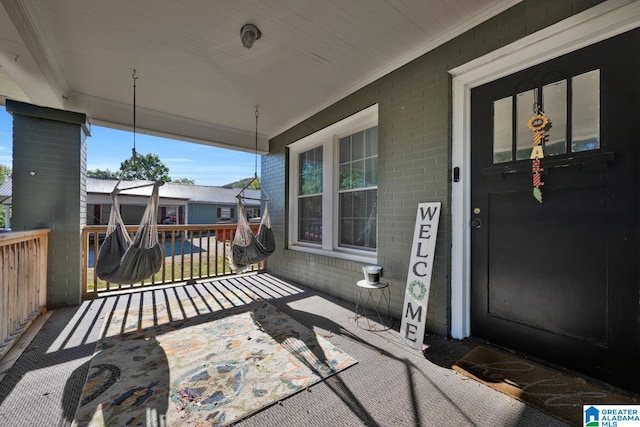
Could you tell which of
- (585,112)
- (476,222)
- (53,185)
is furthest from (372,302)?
(53,185)

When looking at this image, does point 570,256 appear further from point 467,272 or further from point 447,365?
point 447,365

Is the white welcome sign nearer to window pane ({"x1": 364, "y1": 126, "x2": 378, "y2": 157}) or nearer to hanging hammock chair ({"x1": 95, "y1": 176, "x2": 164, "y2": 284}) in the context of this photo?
window pane ({"x1": 364, "y1": 126, "x2": 378, "y2": 157})

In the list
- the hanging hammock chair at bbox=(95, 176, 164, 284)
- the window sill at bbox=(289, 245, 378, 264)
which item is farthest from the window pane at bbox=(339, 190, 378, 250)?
the hanging hammock chair at bbox=(95, 176, 164, 284)

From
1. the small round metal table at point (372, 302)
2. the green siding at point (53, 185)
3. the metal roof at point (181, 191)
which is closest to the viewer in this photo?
the small round metal table at point (372, 302)

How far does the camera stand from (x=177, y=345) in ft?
7.06

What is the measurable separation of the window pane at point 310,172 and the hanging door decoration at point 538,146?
8.40 feet

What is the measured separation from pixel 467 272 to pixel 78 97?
4621 millimetres

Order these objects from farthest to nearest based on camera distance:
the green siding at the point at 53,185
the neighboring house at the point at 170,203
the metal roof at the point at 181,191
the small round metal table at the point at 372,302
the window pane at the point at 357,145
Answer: the metal roof at the point at 181,191
the neighboring house at the point at 170,203
the window pane at the point at 357,145
the green siding at the point at 53,185
the small round metal table at the point at 372,302

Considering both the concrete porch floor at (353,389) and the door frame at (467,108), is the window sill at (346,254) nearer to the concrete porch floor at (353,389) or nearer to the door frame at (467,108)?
the concrete porch floor at (353,389)

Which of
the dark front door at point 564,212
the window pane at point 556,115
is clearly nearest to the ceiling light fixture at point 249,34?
the dark front door at point 564,212

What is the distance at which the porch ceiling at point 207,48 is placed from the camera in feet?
6.31

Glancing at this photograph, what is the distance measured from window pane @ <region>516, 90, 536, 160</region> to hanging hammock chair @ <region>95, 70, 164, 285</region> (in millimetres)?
3103

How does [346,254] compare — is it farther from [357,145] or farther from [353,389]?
[353,389]

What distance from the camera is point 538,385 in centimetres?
158
